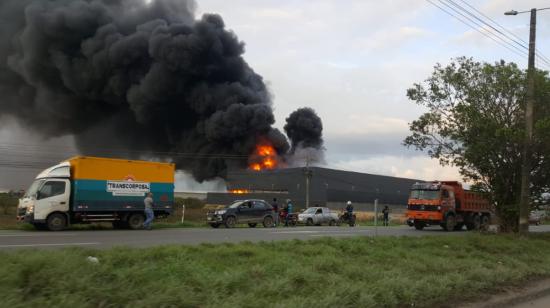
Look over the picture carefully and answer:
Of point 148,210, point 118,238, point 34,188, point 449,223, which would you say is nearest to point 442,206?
point 449,223

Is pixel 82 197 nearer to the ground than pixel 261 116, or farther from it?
nearer to the ground

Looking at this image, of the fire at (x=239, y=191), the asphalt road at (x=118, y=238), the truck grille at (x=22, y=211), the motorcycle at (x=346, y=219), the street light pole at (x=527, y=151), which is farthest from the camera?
the fire at (x=239, y=191)

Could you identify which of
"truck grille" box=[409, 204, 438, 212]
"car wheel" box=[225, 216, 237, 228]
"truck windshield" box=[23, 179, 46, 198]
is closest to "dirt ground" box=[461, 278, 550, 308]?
"truck windshield" box=[23, 179, 46, 198]

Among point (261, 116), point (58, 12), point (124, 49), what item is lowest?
point (261, 116)

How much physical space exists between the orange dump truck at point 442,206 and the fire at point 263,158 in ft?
117

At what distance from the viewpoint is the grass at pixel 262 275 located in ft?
18.3

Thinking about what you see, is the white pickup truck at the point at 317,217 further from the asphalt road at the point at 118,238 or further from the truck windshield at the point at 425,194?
the asphalt road at the point at 118,238

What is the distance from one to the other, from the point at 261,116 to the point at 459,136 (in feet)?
139

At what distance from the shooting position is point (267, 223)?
27500mm

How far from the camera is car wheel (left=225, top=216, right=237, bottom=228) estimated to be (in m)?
26.0

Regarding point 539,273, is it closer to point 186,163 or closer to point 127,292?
point 127,292

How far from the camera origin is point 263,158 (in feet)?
214

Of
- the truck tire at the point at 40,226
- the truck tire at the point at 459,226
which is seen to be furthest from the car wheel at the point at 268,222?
the truck tire at the point at 40,226

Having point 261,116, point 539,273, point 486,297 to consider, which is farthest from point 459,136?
point 261,116
